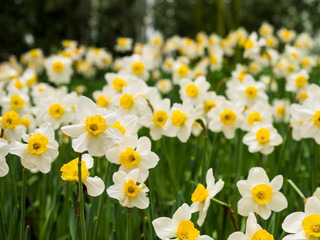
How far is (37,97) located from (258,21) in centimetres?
2231

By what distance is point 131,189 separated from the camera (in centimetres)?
110

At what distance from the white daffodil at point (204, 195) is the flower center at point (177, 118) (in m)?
0.41

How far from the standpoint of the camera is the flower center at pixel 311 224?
3.17 ft

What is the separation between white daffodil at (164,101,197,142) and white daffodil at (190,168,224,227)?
1.33 feet

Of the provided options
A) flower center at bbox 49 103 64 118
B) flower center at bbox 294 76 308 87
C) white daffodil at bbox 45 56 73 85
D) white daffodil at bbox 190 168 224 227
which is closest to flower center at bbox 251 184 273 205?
white daffodil at bbox 190 168 224 227

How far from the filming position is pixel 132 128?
1.21m

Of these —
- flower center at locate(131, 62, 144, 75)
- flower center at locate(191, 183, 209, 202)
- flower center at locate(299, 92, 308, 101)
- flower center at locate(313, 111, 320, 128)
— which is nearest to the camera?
flower center at locate(191, 183, 209, 202)

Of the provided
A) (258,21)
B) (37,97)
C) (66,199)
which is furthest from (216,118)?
(258,21)

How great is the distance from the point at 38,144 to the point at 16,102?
2.81ft

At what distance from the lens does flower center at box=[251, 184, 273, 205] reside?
45.1 inches

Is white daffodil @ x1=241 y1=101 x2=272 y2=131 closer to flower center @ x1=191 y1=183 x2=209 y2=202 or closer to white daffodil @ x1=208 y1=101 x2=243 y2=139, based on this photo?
white daffodil @ x1=208 y1=101 x2=243 y2=139

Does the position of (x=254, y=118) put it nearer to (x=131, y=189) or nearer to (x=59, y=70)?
(x=131, y=189)

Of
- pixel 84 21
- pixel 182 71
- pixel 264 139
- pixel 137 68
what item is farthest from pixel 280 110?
pixel 84 21

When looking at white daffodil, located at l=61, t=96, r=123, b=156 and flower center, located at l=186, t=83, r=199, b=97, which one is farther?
flower center, located at l=186, t=83, r=199, b=97
